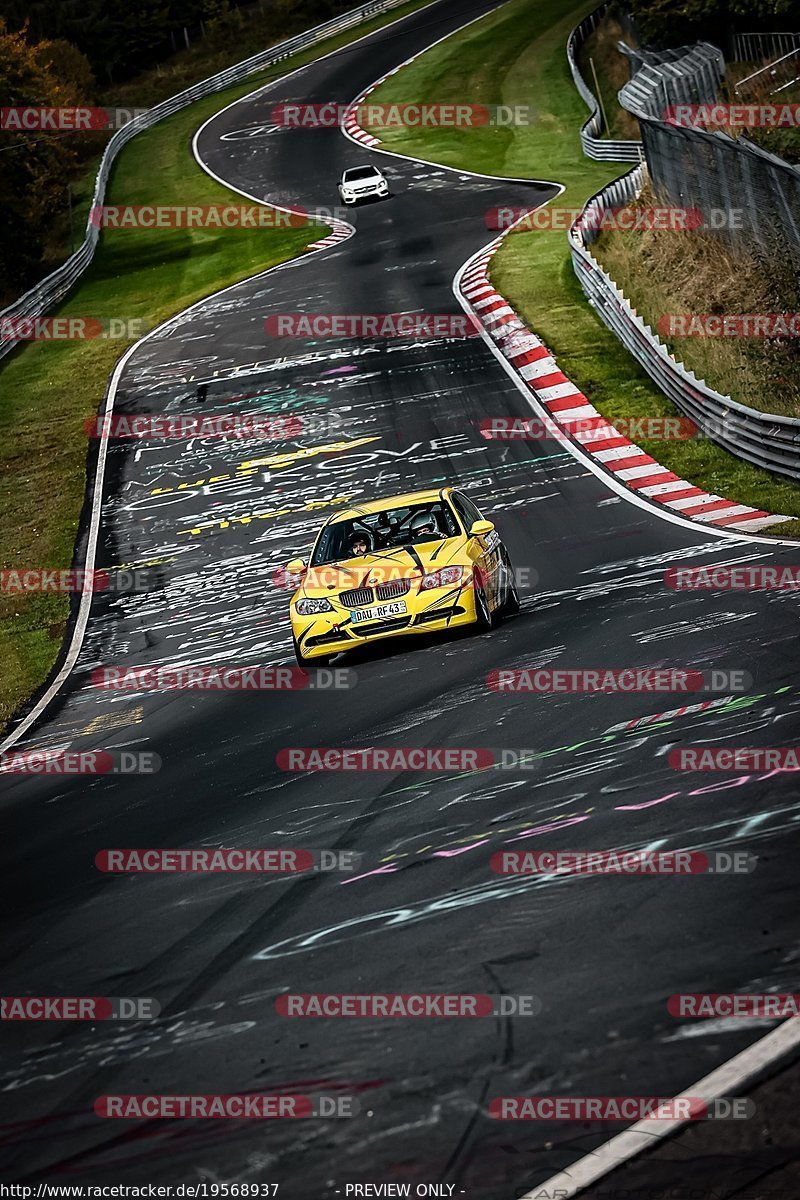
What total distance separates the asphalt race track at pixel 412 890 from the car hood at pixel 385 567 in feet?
2.22

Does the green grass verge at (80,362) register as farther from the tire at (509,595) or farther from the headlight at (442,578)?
the tire at (509,595)

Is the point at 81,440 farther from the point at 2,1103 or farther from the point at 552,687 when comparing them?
the point at 2,1103

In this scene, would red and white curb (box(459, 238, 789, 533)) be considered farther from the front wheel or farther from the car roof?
Answer: the car roof

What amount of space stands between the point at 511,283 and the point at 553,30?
119 ft

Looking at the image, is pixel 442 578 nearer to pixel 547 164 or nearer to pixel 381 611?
pixel 381 611

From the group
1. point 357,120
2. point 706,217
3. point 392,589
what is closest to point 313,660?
point 392,589

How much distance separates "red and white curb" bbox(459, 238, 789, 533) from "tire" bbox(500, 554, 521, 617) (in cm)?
293

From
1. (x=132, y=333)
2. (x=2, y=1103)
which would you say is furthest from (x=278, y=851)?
(x=132, y=333)

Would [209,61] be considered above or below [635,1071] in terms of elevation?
above

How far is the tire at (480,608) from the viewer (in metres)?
12.9

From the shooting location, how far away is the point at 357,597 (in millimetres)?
13023

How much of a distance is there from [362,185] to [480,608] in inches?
1305

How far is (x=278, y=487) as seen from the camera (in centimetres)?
2359

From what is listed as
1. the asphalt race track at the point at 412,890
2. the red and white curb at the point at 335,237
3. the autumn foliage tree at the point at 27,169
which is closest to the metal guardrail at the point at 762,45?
the red and white curb at the point at 335,237
